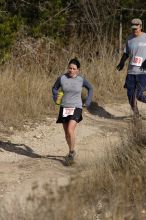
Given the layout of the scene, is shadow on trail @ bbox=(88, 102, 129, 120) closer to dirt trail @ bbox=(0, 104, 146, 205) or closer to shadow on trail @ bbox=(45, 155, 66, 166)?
dirt trail @ bbox=(0, 104, 146, 205)

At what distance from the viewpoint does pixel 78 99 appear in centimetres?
850

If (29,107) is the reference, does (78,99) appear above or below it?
above

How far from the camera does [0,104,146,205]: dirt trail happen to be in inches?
302

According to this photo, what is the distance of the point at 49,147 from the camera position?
9.41 meters

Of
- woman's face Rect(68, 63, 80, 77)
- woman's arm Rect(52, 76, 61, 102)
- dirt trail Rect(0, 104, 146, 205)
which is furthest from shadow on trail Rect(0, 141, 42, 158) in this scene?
woman's face Rect(68, 63, 80, 77)

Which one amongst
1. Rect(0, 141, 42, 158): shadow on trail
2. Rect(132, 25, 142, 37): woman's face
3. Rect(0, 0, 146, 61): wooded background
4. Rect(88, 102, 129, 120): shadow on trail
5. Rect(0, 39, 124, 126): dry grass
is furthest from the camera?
Rect(0, 0, 146, 61): wooded background

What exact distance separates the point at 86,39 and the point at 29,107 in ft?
18.3

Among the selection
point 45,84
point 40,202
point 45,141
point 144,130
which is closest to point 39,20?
point 45,84

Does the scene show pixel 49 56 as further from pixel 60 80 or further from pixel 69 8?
pixel 60 80

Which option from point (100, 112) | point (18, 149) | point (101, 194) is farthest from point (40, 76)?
point (101, 194)

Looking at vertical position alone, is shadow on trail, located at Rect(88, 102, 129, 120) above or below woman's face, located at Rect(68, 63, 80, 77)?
below

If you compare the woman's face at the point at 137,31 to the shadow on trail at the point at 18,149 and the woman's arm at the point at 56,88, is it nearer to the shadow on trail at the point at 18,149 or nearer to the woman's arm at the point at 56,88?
the woman's arm at the point at 56,88

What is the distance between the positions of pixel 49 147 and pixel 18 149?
47cm

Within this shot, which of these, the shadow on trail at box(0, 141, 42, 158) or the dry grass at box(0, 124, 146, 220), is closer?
the dry grass at box(0, 124, 146, 220)
